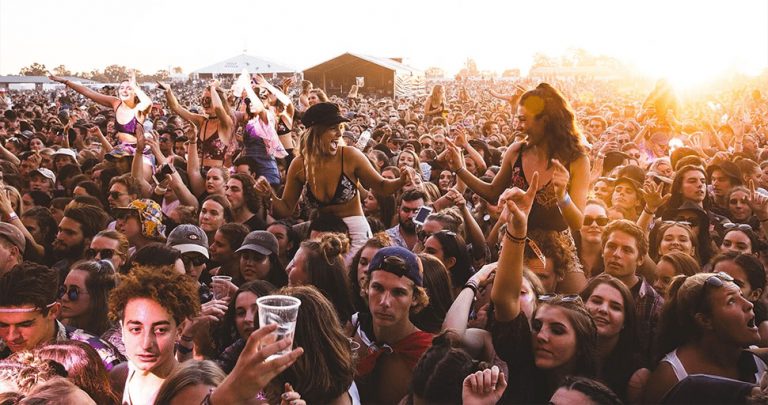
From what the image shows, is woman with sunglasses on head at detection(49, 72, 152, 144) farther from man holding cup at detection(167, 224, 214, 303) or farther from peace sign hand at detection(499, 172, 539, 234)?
peace sign hand at detection(499, 172, 539, 234)

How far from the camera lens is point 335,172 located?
4574 mm

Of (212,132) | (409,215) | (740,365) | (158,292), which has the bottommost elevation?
(740,365)

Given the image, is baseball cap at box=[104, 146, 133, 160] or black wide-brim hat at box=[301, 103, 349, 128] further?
baseball cap at box=[104, 146, 133, 160]

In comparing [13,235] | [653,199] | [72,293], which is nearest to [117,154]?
[13,235]

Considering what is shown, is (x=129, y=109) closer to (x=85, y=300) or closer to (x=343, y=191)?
(x=343, y=191)

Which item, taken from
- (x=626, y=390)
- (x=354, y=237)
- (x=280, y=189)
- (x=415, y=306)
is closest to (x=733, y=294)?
(x=626, y=390)

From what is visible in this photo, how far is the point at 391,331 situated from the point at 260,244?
61.9 inches

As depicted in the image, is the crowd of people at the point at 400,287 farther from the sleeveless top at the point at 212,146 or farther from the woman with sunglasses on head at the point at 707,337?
the sleeveless top at the point at 212,146

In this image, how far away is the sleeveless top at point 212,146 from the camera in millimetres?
7152

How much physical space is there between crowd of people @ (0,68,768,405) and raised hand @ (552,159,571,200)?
1 cm

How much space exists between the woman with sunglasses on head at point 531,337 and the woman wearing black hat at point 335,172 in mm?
1813

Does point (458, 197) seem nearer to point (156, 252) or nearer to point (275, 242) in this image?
point (275, 242)

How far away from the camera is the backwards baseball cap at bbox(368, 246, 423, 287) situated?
3.04 metres

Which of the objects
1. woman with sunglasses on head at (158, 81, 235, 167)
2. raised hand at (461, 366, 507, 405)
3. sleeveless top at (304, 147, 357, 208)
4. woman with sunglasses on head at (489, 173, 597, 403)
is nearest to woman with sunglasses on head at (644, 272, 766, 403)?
woman with sunglasses on head at (489, 173, 597, 403)
